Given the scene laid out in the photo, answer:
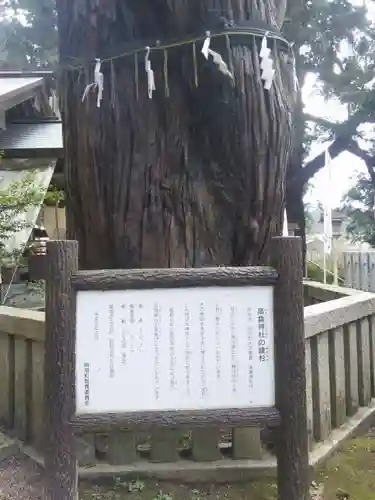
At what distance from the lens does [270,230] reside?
262 centimetres

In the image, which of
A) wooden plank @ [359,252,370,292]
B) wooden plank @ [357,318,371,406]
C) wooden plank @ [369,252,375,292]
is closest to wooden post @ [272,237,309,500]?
wooden plank @ [357,318,371,406]

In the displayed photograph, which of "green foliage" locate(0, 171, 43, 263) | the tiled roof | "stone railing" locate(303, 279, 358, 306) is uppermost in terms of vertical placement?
the tiled roof

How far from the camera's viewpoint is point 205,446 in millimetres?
2471

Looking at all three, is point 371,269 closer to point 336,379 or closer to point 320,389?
point 336,379

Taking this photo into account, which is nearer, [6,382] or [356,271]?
[6,382]

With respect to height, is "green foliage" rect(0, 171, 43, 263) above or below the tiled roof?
below

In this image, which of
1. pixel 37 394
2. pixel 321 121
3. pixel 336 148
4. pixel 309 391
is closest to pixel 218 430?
pixel 309 391

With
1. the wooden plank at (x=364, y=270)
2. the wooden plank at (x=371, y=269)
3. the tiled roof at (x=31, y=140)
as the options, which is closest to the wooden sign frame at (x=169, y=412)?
the tiled roof at (x=31, y=140)

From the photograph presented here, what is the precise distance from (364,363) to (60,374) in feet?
7.04

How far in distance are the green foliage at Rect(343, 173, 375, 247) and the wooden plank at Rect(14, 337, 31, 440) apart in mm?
12871

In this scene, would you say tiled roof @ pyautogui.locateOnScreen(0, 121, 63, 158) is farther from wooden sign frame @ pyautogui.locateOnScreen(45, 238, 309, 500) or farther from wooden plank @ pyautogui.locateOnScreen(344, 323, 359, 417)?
wooden sign frame @ pyautogui.locateOnScreen(45, 238, 309, 500)

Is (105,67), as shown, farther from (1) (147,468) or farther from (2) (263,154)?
(1) (147,468)

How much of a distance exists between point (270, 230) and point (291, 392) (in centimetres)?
95

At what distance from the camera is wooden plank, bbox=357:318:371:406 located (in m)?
3.25
